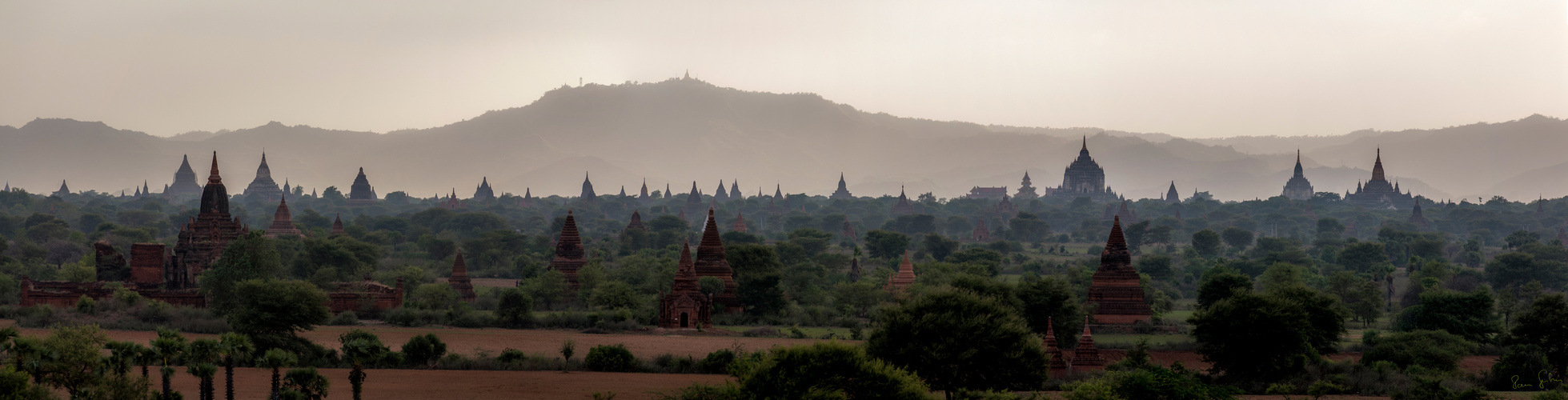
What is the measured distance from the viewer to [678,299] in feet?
180

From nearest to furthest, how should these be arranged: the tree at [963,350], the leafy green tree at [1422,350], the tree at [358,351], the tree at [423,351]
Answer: the tree at [358,351] < the tree at [963,350] < the tree at [423,351] < the leafy green tree at [1422,350]

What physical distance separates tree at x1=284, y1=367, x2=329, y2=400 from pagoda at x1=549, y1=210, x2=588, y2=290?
36.0 meters

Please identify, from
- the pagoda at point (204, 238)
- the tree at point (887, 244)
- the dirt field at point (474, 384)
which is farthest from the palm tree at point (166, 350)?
the tree at point (887, 244)

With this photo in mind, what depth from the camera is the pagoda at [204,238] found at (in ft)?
210

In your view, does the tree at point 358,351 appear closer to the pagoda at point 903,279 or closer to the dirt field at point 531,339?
the dirt field at point 531,339

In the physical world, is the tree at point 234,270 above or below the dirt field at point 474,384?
above

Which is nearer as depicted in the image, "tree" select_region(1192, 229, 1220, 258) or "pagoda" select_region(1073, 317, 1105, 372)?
"pagoda" select_region(1073, 317, 1105, 372)

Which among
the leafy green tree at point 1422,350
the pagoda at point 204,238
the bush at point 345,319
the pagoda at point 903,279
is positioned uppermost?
the pagoda at point 204,238

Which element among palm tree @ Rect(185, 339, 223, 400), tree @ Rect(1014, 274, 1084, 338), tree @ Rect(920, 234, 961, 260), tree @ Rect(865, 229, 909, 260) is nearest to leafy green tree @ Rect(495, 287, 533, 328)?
tree @ Rect(1014, 274, 1084, 338)

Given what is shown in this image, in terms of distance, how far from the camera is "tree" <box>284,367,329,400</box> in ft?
105

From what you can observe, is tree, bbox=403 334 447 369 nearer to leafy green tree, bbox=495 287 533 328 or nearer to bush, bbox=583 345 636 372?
bush, bbox=583 345 636 372

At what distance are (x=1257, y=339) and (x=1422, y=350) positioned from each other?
21.9 feet

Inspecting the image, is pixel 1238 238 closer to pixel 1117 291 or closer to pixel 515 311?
pixel 1117 291

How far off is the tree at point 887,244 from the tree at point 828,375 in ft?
237
